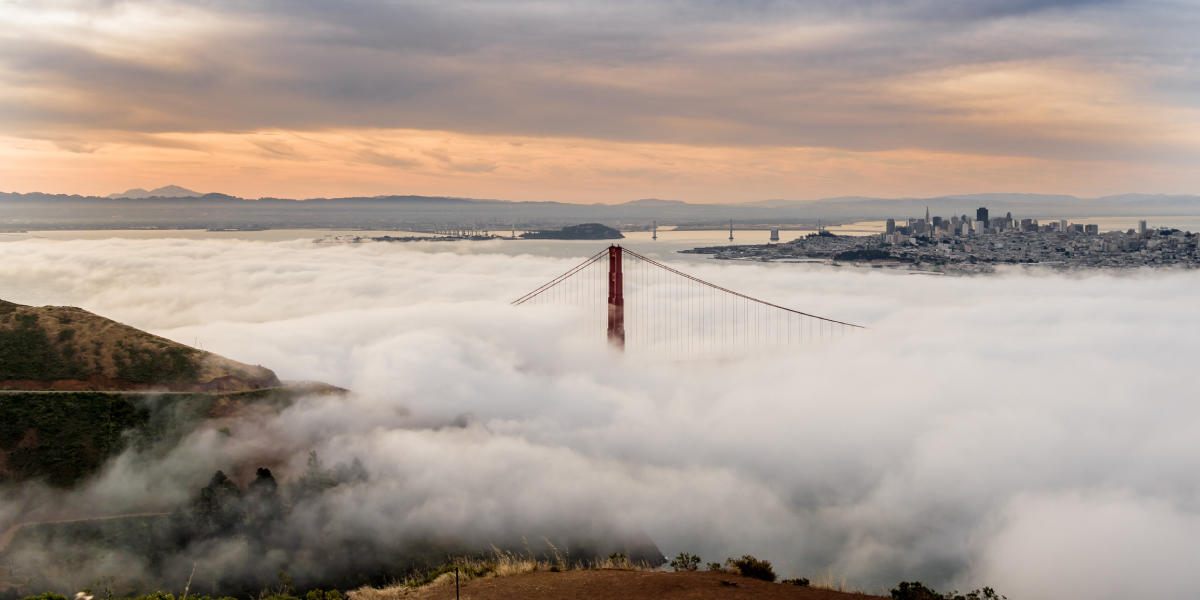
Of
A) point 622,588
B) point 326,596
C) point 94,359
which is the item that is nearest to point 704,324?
point 94,359

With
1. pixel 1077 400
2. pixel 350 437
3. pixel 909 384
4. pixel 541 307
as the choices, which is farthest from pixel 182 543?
pixel 541 307

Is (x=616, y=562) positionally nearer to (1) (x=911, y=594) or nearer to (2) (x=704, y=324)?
(1) (x=911, y=594)

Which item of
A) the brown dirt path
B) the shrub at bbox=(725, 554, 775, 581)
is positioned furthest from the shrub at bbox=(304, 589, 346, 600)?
the shrub at bbox=(725, 554, 775, 581)

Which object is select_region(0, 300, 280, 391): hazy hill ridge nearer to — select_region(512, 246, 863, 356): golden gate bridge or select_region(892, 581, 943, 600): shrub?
select_region(512, 246, 863, 356): golden gate bridge

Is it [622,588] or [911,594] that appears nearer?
[622,588]

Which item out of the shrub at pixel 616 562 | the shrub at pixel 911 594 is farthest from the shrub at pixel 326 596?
the shrub at pixel 911 594

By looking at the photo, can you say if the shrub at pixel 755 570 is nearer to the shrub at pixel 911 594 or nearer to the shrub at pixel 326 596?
the shrub at pixel 911 594
